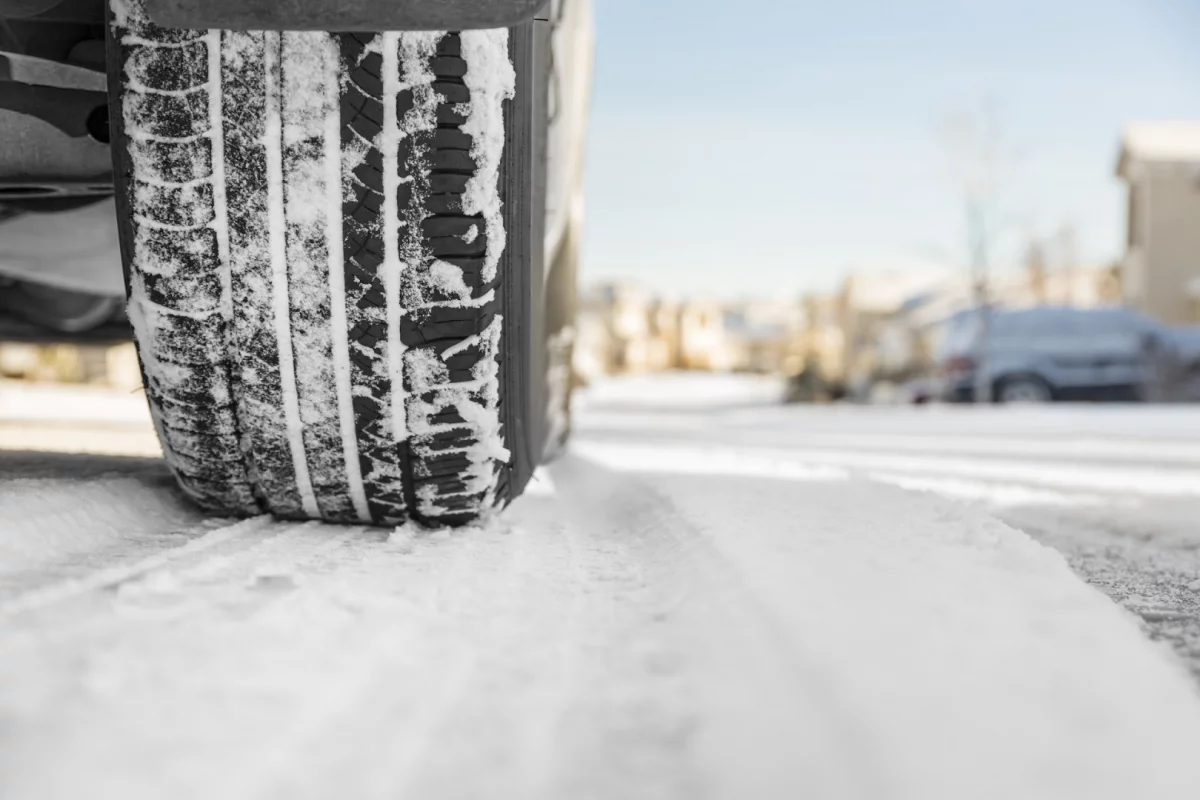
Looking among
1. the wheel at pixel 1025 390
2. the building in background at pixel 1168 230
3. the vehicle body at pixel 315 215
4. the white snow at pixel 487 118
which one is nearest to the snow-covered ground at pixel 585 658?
the vehicle body at pixel 315 215

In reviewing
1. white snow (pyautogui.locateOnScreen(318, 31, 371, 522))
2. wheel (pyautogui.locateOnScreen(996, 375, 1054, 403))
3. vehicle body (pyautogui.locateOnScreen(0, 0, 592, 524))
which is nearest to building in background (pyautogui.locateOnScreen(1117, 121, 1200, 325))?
wheel (pyautogui.locateOnScreen(996, 375, 1054, 403))

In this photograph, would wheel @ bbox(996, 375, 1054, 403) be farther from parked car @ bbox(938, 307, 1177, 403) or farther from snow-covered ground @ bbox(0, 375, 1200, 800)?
snow-covered ground @ bbox(0, 375, 1200, 800)

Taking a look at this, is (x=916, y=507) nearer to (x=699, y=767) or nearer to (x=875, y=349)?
(x=699, y=767)

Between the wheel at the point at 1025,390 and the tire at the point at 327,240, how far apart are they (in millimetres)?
7798

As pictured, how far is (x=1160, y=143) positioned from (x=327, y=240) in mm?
18279

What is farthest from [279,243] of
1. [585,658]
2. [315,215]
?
[585,658]

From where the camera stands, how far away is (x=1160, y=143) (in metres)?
14.9

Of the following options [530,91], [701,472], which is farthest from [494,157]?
[701,472]

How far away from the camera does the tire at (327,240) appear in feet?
2.87

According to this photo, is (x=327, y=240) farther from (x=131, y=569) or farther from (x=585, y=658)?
(x=585, y=658)

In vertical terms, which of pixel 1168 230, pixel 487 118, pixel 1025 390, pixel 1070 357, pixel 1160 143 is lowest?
pixel 1025 390

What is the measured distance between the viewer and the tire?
2.87 ft

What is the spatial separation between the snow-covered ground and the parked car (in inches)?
285

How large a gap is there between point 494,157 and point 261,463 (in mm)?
489
